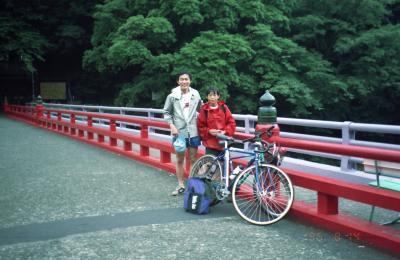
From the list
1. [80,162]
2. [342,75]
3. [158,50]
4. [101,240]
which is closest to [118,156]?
[80,162]

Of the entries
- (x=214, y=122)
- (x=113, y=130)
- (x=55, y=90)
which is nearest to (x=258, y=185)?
(x=214, y=122)

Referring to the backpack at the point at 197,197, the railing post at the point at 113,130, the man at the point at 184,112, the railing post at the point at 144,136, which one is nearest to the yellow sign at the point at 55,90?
the railing post at the point at 113,130

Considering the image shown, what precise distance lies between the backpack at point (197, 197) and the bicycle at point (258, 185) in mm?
153

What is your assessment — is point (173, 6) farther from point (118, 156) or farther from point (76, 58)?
point (76, 58)

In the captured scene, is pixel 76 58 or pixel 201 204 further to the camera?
pixel 76 58

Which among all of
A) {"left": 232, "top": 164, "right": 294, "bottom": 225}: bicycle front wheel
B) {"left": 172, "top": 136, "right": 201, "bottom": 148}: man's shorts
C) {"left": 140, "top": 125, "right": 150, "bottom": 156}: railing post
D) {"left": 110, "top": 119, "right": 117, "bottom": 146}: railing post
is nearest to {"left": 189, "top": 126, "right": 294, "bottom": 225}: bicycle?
{"left": 232, "top": 164, "right": 294, "bottom": 225}: bicycle front wheel

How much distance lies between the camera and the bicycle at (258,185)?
569cm

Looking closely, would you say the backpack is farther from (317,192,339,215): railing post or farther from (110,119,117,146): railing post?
(110,119,117,146): railing post

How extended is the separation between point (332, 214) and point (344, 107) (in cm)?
2189

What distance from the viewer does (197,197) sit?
6168 millimetres

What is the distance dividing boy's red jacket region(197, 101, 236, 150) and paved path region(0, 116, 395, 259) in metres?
0.93

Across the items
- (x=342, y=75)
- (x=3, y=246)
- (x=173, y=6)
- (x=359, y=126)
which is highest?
(x=173, y=6)

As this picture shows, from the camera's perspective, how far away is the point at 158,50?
24891mm

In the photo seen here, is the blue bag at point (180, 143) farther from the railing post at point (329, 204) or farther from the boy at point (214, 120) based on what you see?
the railing post at point (329, 204)
